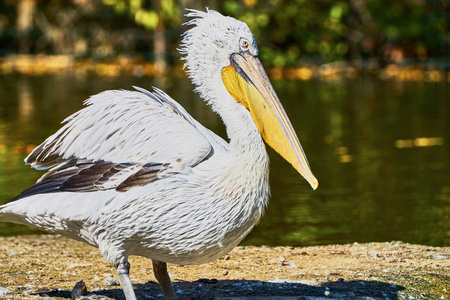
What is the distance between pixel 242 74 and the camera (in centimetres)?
353

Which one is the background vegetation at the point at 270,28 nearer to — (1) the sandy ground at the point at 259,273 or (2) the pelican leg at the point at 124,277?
(1) the sandy ground at the point at 259,273

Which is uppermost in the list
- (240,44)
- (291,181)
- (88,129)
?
(240,44)

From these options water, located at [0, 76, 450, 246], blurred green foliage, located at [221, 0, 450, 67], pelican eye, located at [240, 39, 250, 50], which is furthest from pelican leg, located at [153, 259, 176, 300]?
blurred green foliage, located at [221, 0, 450, 67]

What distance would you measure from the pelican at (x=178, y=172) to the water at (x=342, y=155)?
2.36m

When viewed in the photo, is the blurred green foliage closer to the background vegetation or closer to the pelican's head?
the background vegetation

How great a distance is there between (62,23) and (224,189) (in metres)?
18.4

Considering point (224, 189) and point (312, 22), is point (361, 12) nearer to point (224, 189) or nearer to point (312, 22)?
point (312, 22)

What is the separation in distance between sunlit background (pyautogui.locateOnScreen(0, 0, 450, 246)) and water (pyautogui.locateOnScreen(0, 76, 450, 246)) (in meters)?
0.02

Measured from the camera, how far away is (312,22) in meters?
19.4

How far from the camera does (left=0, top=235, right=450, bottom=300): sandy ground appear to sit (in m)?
4.05

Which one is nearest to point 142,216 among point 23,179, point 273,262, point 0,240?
point 273,262

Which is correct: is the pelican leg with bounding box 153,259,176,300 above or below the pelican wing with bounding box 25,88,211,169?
below

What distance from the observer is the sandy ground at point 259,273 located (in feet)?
13.3

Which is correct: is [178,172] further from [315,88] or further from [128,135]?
[315,88]
